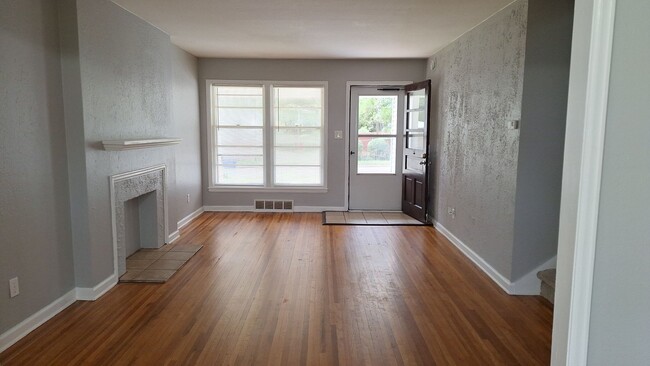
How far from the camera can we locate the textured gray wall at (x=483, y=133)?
11.9 ft

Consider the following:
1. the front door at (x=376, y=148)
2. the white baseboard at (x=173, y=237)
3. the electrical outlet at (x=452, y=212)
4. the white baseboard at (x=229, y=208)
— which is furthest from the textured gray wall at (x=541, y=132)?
the white baseboard at (x=229, y=208)

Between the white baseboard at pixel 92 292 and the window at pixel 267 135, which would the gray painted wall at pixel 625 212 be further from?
the window at pixel 267 135

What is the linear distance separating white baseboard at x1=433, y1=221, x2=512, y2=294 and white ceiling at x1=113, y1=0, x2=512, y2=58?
2449 millimetres

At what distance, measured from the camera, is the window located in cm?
687

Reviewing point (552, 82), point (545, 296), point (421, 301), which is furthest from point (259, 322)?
point (552, 82)

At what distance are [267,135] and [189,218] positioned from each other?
6.01 ft

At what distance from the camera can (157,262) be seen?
4.36m

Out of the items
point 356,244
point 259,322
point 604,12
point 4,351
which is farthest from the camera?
point 356,244

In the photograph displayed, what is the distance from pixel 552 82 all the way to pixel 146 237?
4445 mm

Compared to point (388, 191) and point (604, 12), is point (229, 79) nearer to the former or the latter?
point (388, 191)

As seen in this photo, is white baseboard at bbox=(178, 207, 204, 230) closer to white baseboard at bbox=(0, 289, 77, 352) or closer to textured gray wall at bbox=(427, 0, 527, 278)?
white baseboard at bbox=(0, 289, 77, 352)

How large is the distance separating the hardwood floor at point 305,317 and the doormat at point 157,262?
11 centimetres

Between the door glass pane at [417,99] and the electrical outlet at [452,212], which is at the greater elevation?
the door glass pane at [417,99]

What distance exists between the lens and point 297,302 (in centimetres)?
342
